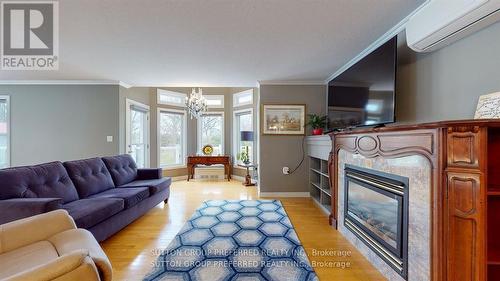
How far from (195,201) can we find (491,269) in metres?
3.57

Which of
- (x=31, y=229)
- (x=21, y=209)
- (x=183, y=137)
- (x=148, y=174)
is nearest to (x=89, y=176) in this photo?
(x=148, y=174)

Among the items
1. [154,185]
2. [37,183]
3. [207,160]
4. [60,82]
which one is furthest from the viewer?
Answer: [207,160]

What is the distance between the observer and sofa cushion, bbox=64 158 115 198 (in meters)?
2.69

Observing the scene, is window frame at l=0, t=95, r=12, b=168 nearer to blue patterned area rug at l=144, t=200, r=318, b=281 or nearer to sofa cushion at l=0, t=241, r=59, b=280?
blue patterned area rug at l=144, t=200, r=318, b=281

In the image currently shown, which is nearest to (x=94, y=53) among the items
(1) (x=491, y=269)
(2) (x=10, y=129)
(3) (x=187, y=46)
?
(3) (x=187, y=46)

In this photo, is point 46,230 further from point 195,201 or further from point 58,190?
point 195,201

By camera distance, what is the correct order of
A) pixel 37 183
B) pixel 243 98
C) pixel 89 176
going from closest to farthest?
pixel 37 183 → pixel 89 176 → pixel 243 98

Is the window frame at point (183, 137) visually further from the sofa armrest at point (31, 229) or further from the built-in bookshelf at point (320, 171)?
the sofa armrest at point (31, 229)

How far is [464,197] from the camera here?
1.18m

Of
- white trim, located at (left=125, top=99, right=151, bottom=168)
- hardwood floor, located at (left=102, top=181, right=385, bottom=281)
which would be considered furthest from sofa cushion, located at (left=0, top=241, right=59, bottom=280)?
white trim, located at (left=125, top=99, right=151, bottom=168)

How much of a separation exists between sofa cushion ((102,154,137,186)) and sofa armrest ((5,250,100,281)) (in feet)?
9.58

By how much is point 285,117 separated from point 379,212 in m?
2.56

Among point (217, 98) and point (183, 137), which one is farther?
point (217, 98)

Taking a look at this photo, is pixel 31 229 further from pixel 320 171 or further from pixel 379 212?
pixel 320 171
